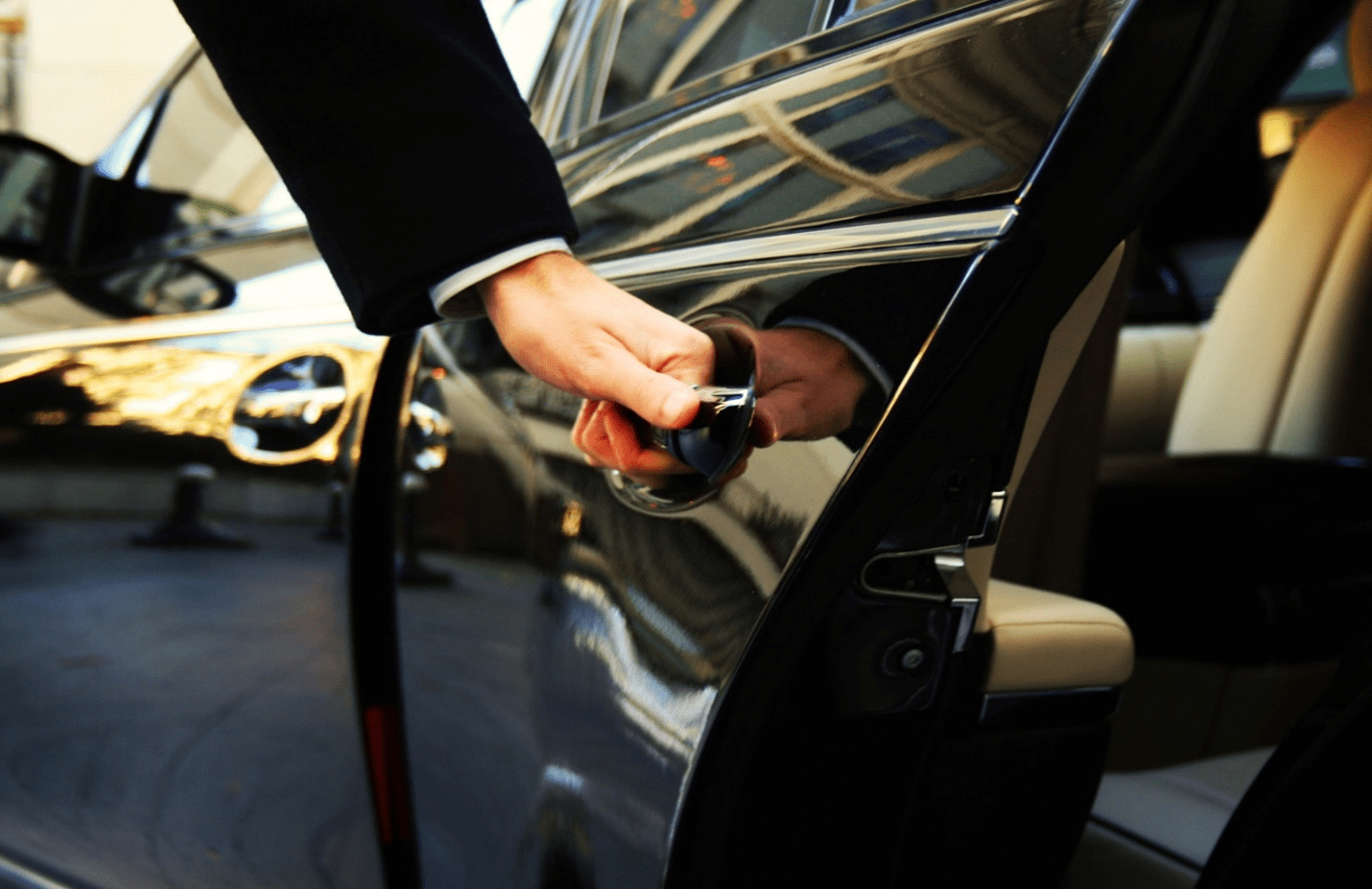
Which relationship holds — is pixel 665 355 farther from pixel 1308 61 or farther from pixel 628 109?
pixel 1308 61

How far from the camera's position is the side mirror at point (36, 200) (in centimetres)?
196

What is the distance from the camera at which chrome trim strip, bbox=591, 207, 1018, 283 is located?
0.66 meters

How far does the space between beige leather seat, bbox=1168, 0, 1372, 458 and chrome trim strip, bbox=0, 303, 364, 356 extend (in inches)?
72.1

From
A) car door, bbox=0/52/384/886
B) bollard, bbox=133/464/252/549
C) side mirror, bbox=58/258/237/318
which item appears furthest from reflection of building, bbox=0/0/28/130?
bollard, bbox=133/464/252/549

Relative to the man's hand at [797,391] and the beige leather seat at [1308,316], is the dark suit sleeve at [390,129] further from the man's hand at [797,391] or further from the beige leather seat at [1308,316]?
the beige leather seat at [1308,316]

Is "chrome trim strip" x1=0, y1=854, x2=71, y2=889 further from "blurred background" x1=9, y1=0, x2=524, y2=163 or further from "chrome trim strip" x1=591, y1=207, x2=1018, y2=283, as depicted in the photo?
"blurred background" x1=9, y1=0, x2=524, y2=163

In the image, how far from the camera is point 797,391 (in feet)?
2.36

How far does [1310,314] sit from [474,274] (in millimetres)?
2072

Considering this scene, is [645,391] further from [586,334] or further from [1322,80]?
[1322,80]

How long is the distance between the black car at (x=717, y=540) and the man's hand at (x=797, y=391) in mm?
13

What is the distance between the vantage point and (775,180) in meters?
0.79

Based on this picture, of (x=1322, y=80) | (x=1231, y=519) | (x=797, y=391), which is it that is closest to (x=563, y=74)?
(x=797, y=391)

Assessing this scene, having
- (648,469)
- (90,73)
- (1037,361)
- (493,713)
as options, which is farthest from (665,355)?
(90,73)

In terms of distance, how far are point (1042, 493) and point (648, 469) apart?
0.66 metres
